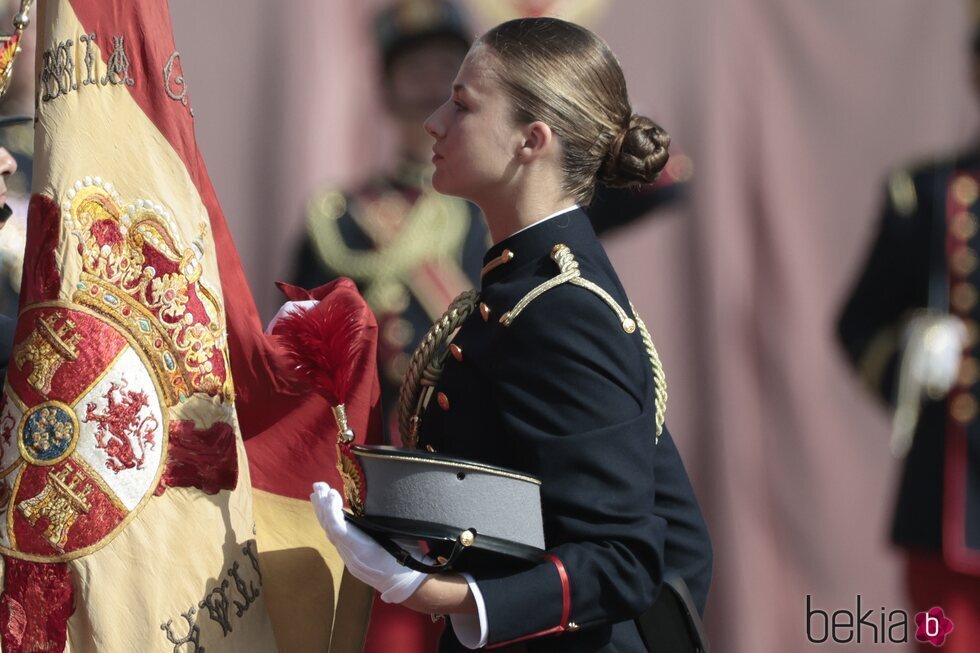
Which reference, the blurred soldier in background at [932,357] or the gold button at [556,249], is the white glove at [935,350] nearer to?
the blurred soldier in background at [932,357]

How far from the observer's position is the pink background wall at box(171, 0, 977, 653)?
2775 mm

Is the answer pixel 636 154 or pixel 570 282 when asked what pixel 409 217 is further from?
pixel 570 282

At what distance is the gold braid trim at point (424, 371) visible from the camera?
4.48 ft

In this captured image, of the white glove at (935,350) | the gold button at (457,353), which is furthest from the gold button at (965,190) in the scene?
the gold button at (457,353)

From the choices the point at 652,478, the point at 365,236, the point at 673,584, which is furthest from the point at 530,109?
the point at 365,236

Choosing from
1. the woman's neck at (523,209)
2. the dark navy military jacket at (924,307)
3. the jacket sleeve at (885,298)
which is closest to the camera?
the woman's neck at (523,209)

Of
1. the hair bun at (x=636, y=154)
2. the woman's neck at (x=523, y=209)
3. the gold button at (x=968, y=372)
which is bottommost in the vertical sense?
the gold button at (x=968, y=372)

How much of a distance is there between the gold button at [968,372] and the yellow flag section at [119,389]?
1.80 m

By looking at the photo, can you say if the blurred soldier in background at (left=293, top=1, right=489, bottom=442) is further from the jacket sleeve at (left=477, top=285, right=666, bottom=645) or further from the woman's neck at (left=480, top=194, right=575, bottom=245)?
the jacket sleeve at (left=477, top=285, right=666, bottom=645)

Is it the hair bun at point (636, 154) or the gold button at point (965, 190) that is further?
the gold button at point (965, 190)

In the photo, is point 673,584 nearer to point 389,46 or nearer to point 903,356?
point 903,356

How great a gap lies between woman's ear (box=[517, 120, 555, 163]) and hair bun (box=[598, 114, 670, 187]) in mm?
89

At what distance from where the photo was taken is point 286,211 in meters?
2.82

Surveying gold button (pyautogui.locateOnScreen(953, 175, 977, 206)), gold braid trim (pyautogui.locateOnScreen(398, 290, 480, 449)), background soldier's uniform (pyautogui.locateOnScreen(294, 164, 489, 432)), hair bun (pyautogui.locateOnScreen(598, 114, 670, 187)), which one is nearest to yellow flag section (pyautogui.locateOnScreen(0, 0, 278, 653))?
gold braid trim (pyautogui.locateOnScreen(398, 290, 480, 449))
